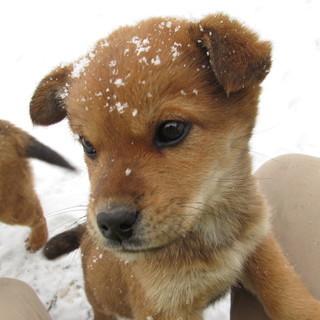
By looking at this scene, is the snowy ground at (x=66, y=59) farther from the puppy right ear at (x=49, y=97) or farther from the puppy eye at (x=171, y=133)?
the puppy eye at (x=171, y=133)

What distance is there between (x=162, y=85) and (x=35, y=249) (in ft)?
11.5

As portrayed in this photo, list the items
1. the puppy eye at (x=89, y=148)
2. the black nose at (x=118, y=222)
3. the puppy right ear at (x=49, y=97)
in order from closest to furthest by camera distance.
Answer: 1. the black nose at (x=118, y=222)
2. the puppy eye at (x=89, y=148)
3. the puppy right ear at (x=49, y=97)

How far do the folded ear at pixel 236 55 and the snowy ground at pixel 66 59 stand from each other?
28.1 inches

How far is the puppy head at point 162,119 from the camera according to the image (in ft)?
5.84

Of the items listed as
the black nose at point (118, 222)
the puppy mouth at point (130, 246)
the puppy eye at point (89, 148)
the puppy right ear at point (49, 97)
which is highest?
the puppy right ear at point (49, 97)

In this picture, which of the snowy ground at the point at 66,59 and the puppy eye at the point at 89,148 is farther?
the snowy ground at the point at 66,59

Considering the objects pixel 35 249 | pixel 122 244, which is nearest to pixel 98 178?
pixel 122 244

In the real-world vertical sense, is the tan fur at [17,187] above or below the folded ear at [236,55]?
below

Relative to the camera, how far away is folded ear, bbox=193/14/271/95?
179 cm

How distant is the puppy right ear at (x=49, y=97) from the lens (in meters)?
2.56

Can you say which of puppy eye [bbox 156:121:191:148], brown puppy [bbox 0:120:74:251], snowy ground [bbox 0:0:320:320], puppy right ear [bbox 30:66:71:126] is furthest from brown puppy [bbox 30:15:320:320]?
brown puppy [bbox 0:120:74:251]

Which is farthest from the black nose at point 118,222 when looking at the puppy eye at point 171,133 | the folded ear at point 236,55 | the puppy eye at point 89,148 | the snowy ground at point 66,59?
the snowy ground at point 66,59

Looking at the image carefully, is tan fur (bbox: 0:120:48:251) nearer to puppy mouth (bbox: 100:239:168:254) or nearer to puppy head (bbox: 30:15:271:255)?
puppy head (bbox: 30:15:271:255)

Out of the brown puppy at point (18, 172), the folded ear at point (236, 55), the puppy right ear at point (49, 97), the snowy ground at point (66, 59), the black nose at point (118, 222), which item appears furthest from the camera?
the snowy ground at point (66, 59)
